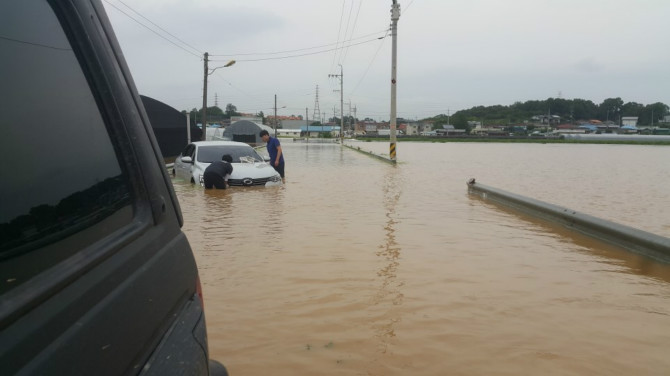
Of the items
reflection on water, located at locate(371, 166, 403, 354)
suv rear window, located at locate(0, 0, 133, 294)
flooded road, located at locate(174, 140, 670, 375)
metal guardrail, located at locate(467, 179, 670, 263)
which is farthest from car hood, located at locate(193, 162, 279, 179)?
suv rear window, located at locate(0, 0, 133, 294)

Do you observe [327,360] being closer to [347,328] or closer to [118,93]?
[347,328]

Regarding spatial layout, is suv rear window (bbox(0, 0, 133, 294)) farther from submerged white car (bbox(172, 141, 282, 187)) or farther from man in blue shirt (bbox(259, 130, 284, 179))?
man in blue shirt (bbox(259, 130, 284, 179))

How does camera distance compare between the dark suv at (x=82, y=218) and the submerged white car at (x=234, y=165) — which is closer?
the dark suv at (x=82, y=218)

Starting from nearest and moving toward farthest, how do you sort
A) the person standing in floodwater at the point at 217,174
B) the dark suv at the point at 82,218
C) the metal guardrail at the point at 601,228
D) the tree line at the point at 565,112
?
the dark suv at the point at 82,218 → the metal guardrail at the point at 601,228 → the person standing in floodwater at the point at 217,174 → the tree line at the point at 565,112

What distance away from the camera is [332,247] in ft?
24.4

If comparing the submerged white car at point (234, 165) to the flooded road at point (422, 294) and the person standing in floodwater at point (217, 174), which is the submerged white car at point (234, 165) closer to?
the person standing in floodwater at point (217, 174)

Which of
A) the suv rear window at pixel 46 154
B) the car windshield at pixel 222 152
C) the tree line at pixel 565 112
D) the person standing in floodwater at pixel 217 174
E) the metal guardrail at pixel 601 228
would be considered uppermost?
the tree line at pixel 565 112

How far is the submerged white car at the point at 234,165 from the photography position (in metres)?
13.9

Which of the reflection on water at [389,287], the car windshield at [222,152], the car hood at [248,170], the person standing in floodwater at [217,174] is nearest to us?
the reflection on water at [389,287]

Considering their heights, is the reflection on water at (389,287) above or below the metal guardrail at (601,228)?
below

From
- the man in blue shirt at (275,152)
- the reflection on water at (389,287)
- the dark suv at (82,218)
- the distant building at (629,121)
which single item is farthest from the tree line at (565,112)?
the dark suv at (82,218)

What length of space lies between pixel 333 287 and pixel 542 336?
81.7 inches

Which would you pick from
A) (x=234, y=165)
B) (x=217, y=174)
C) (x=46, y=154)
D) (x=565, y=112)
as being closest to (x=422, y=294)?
(x=46, y=154)

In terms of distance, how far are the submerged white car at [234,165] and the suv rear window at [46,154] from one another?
40.3 ft
